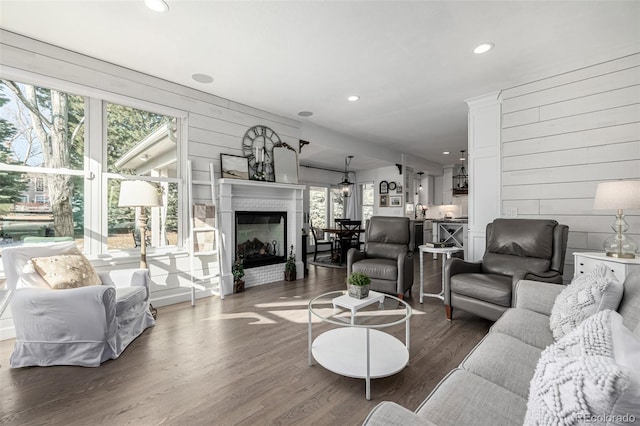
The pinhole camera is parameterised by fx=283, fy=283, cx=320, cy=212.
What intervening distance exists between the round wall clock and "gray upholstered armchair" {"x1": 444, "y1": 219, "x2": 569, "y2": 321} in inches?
117

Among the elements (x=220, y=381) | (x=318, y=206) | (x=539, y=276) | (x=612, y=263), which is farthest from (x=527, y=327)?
(x=318, y=206)

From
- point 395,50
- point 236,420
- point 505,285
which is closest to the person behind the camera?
point 236,420

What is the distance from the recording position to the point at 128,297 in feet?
7.93

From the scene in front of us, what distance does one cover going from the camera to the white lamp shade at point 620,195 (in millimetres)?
2311

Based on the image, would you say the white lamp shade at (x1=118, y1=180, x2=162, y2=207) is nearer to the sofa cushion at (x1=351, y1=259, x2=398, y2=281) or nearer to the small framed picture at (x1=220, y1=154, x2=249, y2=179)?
the small framed picture at (x1=220, y1=154, x2=249, y2=179)

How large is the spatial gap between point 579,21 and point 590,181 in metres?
1.63

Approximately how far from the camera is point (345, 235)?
21.0 ft

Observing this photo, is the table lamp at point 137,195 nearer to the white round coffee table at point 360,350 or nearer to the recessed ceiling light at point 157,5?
the recessed ceiling light at point 157,5

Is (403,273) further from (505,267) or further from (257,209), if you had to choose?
(257,209)

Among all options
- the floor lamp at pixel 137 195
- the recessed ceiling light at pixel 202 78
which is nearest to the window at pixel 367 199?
the recessed ceiling light at pixel 202 78

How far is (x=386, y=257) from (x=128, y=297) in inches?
120

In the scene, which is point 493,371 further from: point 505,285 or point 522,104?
point 522,104

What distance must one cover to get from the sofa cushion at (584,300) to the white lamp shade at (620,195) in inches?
44.8

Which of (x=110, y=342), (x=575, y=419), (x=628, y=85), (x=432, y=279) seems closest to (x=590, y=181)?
(x=628, y=85)
